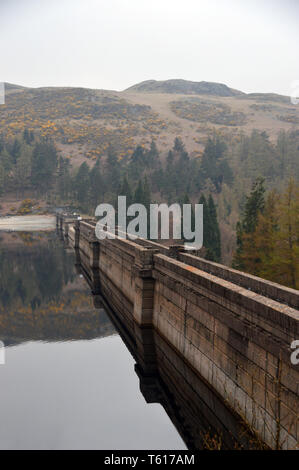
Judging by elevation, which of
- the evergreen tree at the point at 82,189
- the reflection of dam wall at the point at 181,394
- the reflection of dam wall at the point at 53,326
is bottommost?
the reflection of dam wall at the point at 53,326

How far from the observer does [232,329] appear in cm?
1330

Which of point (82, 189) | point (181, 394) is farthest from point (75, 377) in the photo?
point (82, 189)

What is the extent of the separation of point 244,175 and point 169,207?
23660 millimetres

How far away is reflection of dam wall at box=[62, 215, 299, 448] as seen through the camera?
10352 mm

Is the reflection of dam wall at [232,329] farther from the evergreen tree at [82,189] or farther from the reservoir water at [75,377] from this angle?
the evergreen tree at [82,189]

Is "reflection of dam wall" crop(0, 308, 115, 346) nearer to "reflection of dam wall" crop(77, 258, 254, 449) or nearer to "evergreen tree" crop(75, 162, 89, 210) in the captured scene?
"reflection of dam wall" crop(77, 258, 254, 449)

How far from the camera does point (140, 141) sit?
6993 inches

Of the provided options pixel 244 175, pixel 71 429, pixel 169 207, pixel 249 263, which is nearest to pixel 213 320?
pixel 71 429

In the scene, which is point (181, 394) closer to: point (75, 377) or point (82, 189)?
point (75, 377)

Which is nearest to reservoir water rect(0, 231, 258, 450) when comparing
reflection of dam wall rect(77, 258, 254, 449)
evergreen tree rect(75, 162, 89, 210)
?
reflection of dam wall rect(77, 258, 254, 449)

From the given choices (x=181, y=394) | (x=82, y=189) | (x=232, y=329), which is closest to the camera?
(x=232, y=329)

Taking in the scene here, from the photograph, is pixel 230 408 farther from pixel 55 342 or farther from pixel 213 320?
pixel 55 342

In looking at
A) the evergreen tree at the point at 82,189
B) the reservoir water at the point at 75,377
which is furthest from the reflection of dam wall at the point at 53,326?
the evergreen tree at the point at 82,189

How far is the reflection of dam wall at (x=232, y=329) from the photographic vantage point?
34.0 feet
